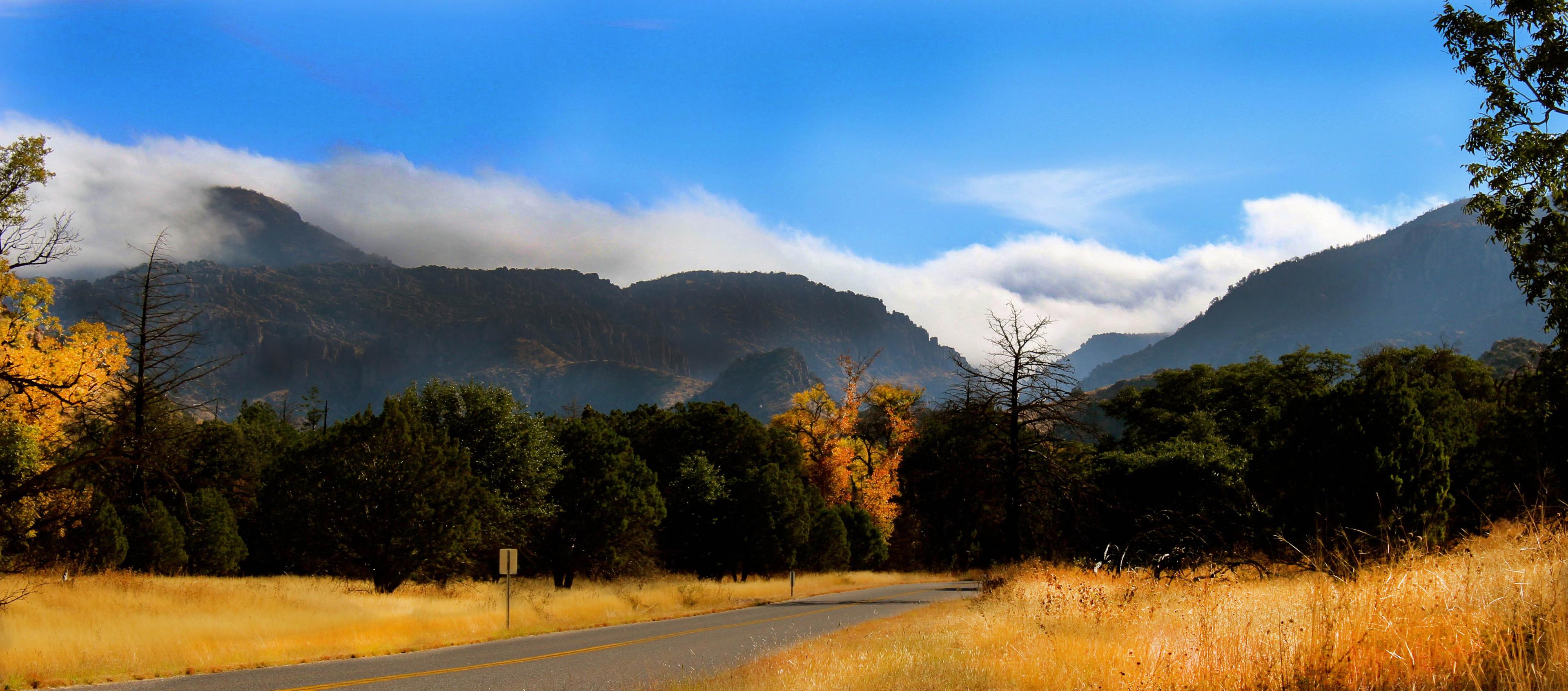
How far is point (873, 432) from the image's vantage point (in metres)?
69.1

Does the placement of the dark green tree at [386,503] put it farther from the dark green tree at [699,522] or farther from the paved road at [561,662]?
the dark green tree at [699,522]

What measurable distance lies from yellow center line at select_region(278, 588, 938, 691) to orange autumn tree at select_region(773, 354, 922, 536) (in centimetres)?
3454

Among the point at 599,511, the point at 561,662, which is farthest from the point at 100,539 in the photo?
the point at 561,662

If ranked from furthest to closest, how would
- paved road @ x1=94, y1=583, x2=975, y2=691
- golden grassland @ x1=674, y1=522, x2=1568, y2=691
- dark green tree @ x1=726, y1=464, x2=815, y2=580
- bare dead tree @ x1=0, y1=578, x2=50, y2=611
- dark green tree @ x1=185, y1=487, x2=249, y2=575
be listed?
1. dark green tree @ x1=726, y1=464, x2=815, y2=580
2. dark green tree @ x1=185, y1=487, x2=249, y2=575
3. bare dead tree @ x1=0, y1=578, x2=50, y2=611
4. paved road @ x1=94, y1=583, x2=975, y2=691
5. golden grassland @ x1=674, y1=522, x2=1568, y2=691

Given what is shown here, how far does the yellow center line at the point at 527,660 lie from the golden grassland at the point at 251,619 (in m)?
3.80

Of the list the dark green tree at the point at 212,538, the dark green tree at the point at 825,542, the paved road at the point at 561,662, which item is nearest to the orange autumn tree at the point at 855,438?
the dark green tree at the point at 825,542

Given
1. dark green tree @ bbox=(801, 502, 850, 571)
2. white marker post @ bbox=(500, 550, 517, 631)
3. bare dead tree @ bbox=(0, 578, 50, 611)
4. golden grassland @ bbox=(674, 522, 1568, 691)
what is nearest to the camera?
golden grassland @ bbox=(674, 522, 1568, 691)

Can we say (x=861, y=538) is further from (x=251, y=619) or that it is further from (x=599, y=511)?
(x=251, y=619)

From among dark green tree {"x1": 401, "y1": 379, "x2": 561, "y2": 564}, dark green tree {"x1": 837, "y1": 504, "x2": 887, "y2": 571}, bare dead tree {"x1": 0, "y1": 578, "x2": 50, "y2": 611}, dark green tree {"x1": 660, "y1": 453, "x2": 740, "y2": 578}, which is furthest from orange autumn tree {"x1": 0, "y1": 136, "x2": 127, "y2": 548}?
dark green tree {"x1": 837, "y1": 504, "x2": 887, "y2": 571}

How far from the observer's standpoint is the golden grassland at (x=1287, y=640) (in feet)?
18.1

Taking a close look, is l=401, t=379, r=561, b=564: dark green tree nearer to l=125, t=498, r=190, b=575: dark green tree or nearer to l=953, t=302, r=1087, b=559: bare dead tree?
l=125, t=498, r=190, b=575: dark green tree

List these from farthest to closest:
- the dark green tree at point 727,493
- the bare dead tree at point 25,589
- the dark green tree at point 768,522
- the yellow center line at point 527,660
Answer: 1. the dark green tree at point 727,493
2. the dark green tree at point 768,522
3. the bare dead tree at point 25,589
4. the yellow center line at point 527,660

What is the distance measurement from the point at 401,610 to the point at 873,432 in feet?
155

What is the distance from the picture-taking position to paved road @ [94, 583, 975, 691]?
13.8 m
